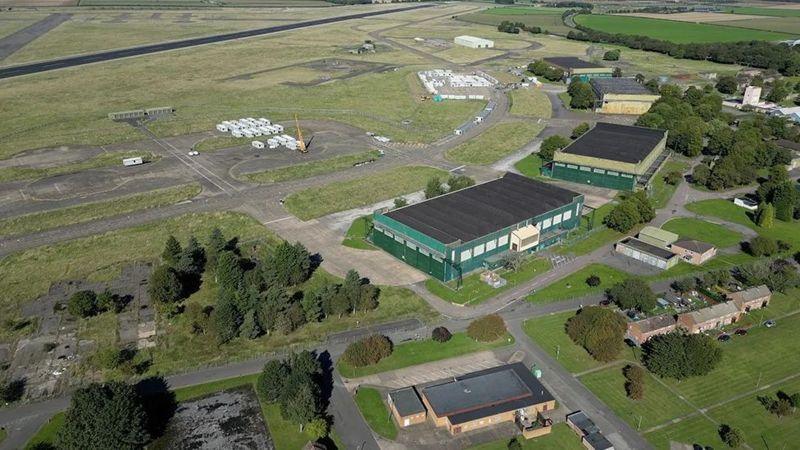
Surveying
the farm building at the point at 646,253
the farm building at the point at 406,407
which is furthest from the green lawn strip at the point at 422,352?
the farm building at the point at 646,253

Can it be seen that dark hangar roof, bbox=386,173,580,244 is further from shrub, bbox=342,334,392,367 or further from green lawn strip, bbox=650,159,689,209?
green lawn strip, bbox=650,159,689,209

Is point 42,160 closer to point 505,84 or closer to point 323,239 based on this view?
point 323,239

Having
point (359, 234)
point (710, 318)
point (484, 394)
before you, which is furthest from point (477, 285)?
point (710, 318)

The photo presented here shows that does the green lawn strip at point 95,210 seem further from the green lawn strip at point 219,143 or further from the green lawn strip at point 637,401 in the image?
the green lawn strip at point 637,401

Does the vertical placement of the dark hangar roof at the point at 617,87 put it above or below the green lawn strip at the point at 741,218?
above

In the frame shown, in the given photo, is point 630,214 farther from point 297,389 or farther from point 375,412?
point 297,389

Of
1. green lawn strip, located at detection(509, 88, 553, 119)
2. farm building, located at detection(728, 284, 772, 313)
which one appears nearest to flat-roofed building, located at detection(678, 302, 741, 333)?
farm building, located at detection(728, 284, 772, 313)
